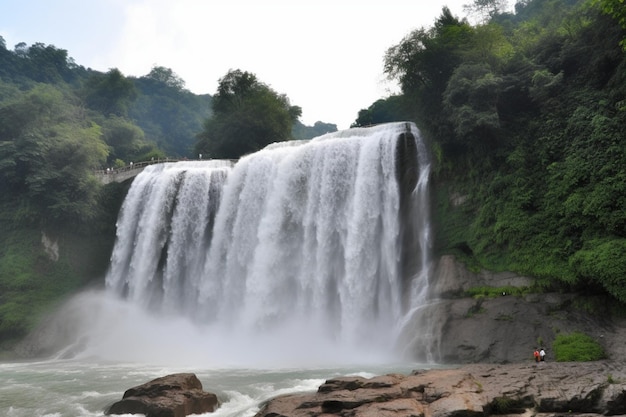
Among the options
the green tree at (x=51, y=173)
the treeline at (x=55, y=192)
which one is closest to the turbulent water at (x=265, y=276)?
the treeline at (x=55, y=192)

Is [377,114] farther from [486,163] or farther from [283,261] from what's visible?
[486,163]

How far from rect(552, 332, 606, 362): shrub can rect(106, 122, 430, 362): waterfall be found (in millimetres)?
6818

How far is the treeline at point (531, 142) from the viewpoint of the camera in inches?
707

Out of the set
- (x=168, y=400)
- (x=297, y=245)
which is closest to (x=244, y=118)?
(x=297, y=245)

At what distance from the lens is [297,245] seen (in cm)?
2648

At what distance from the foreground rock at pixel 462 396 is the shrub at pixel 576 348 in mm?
3491

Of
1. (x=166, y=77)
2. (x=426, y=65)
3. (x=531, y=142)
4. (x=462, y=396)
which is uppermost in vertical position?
(x=166, y=77)

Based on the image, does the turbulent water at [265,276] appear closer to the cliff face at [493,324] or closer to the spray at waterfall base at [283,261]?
the spray at waterfall base at [283,261]

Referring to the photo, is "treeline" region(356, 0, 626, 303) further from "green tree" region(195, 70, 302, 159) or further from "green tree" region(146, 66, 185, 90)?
"green tree" region(146, 66, 185, 90)

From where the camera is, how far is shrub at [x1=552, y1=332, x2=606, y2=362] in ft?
50.1

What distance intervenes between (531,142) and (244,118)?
32.1 m

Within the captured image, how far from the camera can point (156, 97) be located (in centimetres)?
10169

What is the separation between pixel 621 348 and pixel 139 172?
3385cm

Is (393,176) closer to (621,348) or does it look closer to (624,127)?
(624,127)
